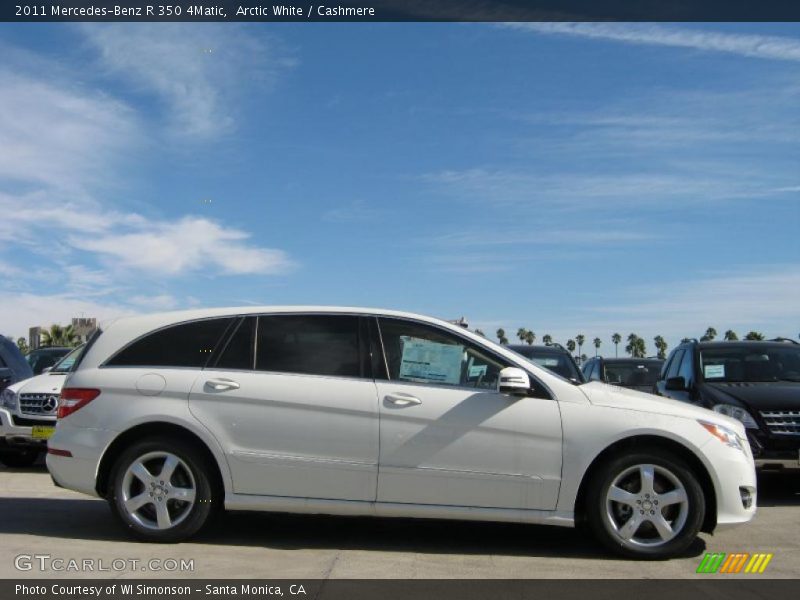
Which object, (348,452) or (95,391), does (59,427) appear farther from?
(348,452)

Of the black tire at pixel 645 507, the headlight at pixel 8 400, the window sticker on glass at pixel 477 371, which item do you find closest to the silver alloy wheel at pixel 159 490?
the window sticker on glass at pixel 477 371

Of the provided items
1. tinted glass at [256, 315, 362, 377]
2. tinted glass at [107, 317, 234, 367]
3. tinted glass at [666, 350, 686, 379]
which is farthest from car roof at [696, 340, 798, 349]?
tinted glass at [107, 317, 234, 367]

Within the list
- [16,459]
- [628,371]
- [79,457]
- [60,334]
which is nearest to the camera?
[79,457]

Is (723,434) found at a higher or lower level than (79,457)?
higher

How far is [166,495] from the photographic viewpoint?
6.39 m

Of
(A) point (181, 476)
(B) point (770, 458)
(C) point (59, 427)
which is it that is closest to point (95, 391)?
(C) point (59, 427)

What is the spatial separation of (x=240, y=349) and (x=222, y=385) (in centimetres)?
33

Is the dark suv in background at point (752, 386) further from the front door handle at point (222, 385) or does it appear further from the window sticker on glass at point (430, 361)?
the front door handle at point (222, 385)

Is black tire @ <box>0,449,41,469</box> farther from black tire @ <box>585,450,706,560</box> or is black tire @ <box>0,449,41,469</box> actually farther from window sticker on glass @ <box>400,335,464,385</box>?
black tire @ <box>585,450,706,560</box>

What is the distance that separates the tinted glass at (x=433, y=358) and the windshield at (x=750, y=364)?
4.64m

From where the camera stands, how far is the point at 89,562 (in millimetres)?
5898

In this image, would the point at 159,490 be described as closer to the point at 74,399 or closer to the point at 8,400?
the point at 74,399

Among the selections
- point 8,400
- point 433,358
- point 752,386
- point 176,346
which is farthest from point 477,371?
point 8,400
